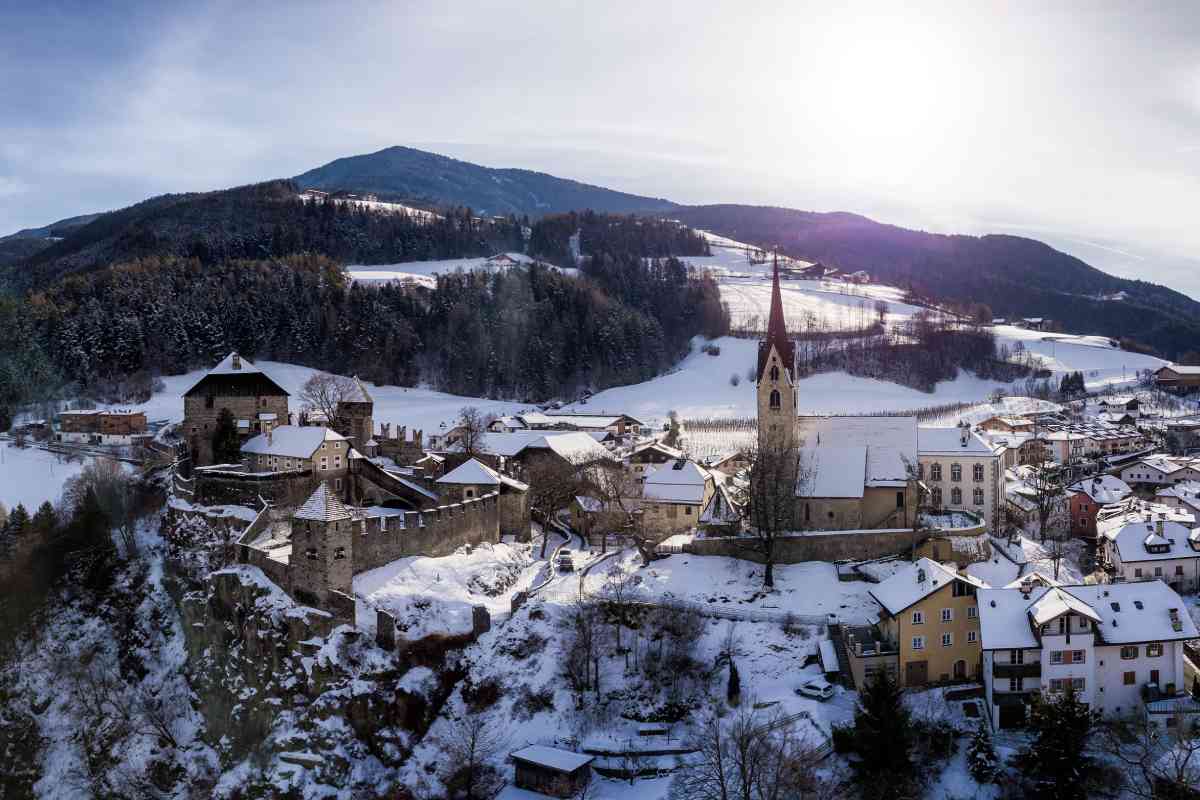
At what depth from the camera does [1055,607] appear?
3316 centimetres

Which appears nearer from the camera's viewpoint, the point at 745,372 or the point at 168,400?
the point at 168,400

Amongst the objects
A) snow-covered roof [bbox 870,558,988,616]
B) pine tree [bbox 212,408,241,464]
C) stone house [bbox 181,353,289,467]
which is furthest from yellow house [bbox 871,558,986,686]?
stone house [bbox 181,353,289,467]

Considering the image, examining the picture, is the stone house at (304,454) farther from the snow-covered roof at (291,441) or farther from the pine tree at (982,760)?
the pine tree at (982,760)

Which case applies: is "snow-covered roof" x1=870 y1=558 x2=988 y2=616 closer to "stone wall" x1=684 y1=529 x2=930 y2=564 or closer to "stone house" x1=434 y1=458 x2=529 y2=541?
"stone wall" x1=684 y1=529 x2=930 y2=564

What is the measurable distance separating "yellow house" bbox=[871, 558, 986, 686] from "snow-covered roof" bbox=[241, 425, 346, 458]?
27.9m

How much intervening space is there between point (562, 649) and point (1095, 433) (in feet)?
245

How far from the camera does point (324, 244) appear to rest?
483 feet

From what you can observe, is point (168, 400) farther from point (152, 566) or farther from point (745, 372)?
point (745, 372)

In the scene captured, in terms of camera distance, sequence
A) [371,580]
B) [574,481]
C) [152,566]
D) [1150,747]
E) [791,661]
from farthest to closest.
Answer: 1. [574,481]
2. [152,566]
3. [371,580]
4. [791,661]
5. [1150,747]

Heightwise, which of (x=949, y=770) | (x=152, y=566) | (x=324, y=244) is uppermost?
(x=324, y=244)

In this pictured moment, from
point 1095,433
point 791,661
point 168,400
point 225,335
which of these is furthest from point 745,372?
point 791,661

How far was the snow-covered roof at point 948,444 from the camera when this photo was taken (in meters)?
50.8

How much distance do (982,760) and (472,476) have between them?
84.7 ft

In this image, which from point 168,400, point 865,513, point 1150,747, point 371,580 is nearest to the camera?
point 1150,747
